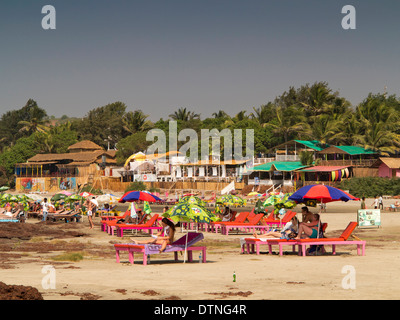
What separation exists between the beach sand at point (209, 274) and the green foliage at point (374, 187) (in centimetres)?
3928

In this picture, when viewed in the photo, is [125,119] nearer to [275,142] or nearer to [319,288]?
[275,142]

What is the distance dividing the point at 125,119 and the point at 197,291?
113 meters

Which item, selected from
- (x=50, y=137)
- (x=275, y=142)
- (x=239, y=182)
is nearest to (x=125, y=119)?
(x=50, y=137)

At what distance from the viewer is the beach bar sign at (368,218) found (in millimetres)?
28656

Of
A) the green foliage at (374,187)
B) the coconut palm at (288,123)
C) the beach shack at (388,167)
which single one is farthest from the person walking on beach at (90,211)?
the coconut palm at (288,123)

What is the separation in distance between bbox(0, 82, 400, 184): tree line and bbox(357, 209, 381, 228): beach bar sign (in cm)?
4502

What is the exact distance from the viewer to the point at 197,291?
1134 centimetres

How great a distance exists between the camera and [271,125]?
90.5m

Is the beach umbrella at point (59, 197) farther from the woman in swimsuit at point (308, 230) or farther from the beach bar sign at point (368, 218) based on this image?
the woman in swimsuit at point (308, 230)

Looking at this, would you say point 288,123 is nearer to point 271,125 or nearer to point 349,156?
point 271,125

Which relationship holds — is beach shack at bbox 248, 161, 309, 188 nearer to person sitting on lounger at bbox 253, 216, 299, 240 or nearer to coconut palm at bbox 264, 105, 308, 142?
coconut palm at bbox 264, 105, 308, 142

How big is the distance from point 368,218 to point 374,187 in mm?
32624

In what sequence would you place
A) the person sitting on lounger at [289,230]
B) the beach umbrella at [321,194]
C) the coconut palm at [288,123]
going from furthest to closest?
the coconut palm at [288,123], the beach umbrella at [321,194], the person sitting on lounger at [289,230]

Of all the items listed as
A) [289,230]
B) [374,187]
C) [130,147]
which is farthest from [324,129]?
[289,230]
